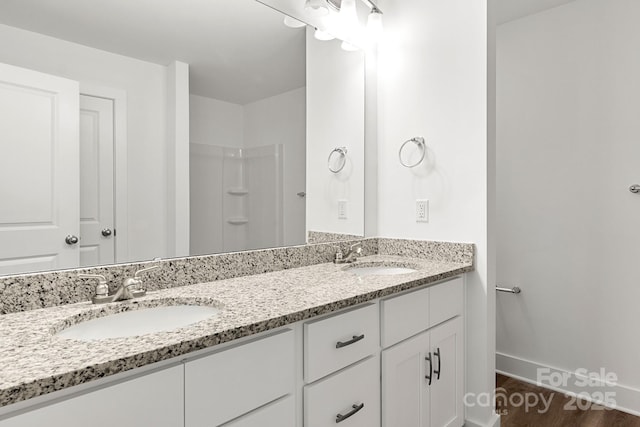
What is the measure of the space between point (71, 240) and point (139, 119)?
1.49ft

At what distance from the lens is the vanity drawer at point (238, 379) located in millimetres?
821

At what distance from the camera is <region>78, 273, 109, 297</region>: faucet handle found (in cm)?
111

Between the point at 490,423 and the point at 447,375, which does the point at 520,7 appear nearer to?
the point at 447,375

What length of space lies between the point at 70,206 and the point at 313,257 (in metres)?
1.04

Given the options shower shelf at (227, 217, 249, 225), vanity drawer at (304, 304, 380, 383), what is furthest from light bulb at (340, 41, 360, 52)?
vanity drawer at (304, 304, 380, 383)

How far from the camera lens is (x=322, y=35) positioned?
Result: 1.93 meters

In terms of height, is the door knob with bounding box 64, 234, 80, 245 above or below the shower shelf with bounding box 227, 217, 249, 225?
below

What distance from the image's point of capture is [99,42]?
47.3 inches

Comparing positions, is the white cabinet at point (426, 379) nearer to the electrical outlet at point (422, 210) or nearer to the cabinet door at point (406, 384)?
the cabinet door at point (406, 384)

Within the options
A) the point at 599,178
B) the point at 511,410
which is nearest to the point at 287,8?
the point at 599,178

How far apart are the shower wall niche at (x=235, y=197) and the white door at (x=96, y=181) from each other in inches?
11.4

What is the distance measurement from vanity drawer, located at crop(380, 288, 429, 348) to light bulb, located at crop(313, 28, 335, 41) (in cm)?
133

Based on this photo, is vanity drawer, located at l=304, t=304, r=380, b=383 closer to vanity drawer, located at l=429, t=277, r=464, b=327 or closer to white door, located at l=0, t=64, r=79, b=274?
vanity drawer, located at l=429, t=277, r=464, b=327

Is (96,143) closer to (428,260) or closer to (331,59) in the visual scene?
(331,59)
